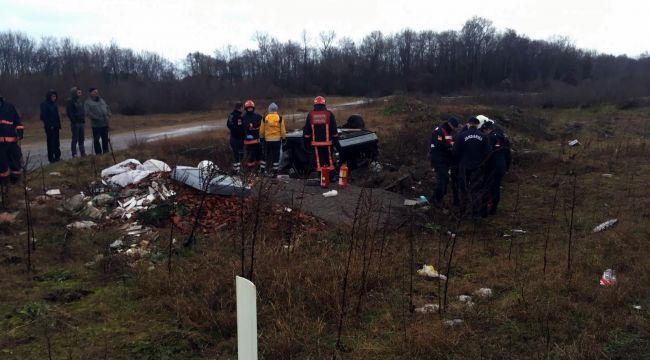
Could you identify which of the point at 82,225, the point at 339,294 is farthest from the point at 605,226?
the point at 82,225

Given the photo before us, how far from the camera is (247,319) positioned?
237cm

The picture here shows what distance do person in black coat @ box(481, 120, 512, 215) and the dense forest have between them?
40.5 metres

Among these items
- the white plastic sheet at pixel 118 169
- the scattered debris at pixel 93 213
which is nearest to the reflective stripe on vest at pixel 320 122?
the white plastic sheet at pixel 118 169

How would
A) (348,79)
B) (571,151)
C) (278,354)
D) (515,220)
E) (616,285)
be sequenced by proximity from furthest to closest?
(348,79) → (571,151) → (515,220) → (616,285) → (278,354)

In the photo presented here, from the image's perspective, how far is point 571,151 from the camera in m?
16.6

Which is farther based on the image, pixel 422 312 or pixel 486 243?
pixel 486 243

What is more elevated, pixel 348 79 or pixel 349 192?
pixel 348 79

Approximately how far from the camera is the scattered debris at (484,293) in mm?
4957

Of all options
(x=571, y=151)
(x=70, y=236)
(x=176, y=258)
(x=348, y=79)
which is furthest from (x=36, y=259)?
(x=348, y=79)

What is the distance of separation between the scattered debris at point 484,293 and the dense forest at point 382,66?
144ft

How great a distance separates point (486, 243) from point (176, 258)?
13.2 feet

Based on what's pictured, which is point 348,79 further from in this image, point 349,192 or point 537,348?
point 537,348

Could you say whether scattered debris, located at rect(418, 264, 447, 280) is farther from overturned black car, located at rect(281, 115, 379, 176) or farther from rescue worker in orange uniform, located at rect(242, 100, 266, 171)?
rescue worker in orange uniform, located at rect(242, 100, 266, 171)

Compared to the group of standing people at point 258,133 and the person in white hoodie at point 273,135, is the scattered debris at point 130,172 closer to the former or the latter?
the group of standing people at point 258,133
